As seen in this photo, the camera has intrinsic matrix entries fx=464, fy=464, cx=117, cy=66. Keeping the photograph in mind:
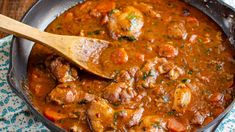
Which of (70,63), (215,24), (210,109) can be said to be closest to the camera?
(210,109)

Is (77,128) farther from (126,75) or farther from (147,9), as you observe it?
(147,9)

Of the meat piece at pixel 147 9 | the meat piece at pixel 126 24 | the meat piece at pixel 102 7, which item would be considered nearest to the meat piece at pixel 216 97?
the meat piece at pixel 126 24

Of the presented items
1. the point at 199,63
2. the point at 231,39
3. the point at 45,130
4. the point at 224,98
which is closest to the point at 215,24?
the point at 231,39

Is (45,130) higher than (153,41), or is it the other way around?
(153,41)

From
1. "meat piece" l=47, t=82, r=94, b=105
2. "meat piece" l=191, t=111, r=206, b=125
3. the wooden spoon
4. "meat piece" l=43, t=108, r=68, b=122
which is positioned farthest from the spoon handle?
"meat piece" l=191, t=111, r=206, b=125

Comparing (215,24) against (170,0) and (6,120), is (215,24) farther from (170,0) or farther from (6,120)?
(6,120)

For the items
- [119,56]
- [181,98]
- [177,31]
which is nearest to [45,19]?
[119,56]

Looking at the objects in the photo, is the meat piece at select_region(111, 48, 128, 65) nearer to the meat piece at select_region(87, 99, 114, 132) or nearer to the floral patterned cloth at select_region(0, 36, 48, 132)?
the meat piece at select_region(87, 99, 114, 132)
